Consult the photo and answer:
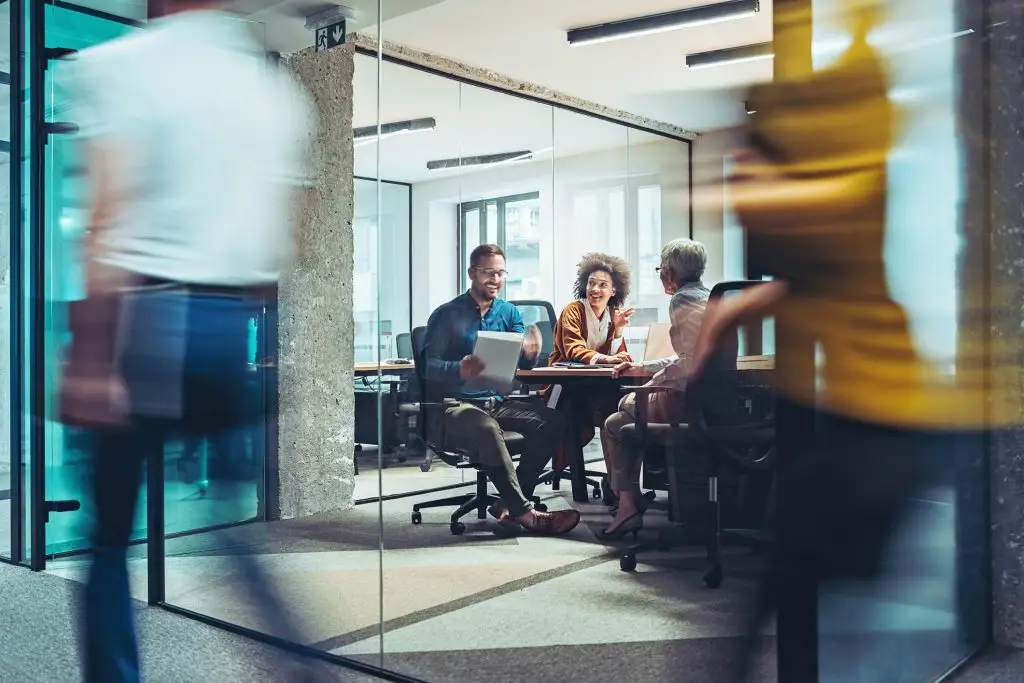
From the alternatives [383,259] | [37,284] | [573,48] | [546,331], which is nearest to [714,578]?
[546,331]

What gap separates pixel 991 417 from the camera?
2.51 m

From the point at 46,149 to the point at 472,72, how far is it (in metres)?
1.66

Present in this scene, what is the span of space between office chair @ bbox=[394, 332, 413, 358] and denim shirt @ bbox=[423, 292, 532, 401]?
0.31 feet

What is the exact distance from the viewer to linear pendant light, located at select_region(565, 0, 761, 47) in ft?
6.70

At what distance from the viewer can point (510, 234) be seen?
8.64ft

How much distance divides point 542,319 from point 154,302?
1.03 metres

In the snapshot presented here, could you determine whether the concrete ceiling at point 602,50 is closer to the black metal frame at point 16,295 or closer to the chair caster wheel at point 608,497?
the chair caster wheel at point 608,497

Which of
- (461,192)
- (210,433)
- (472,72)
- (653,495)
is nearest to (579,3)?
(472,72)

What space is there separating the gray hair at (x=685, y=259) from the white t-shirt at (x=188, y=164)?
86cm

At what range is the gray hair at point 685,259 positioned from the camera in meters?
1.93

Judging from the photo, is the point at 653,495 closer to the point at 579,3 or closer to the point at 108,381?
the point at 108,381

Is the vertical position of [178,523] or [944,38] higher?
[944,38]

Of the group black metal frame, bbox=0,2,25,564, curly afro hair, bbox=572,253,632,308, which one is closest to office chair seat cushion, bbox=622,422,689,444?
curly afro hair, bbox=572,253,632,308

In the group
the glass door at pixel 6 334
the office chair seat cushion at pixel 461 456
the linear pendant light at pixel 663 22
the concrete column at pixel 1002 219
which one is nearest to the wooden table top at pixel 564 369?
the office chair seat cushion at pixel 461 456
